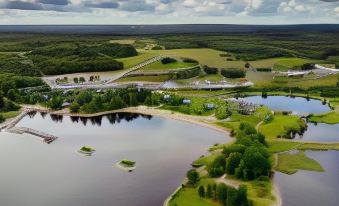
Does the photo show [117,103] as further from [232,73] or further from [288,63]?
[288,63]

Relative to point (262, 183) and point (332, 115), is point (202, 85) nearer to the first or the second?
point (332, 115)

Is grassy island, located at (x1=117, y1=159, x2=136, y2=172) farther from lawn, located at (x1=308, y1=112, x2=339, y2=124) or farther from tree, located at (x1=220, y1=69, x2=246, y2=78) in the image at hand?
tree, located at (x1=220, y1=69, x2=246, y2=78)

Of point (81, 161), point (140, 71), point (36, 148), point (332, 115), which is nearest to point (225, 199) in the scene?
point (81, 161)

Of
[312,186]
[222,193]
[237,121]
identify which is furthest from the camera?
[237,121]

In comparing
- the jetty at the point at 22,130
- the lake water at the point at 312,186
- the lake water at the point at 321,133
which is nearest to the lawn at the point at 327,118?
the lake water at the point at 321,133

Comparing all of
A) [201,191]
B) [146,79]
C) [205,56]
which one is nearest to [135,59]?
[146,79]

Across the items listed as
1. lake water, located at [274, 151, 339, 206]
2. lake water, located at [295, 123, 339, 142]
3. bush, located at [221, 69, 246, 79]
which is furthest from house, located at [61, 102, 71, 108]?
lake water, located at [274, 151, 339, 206]
